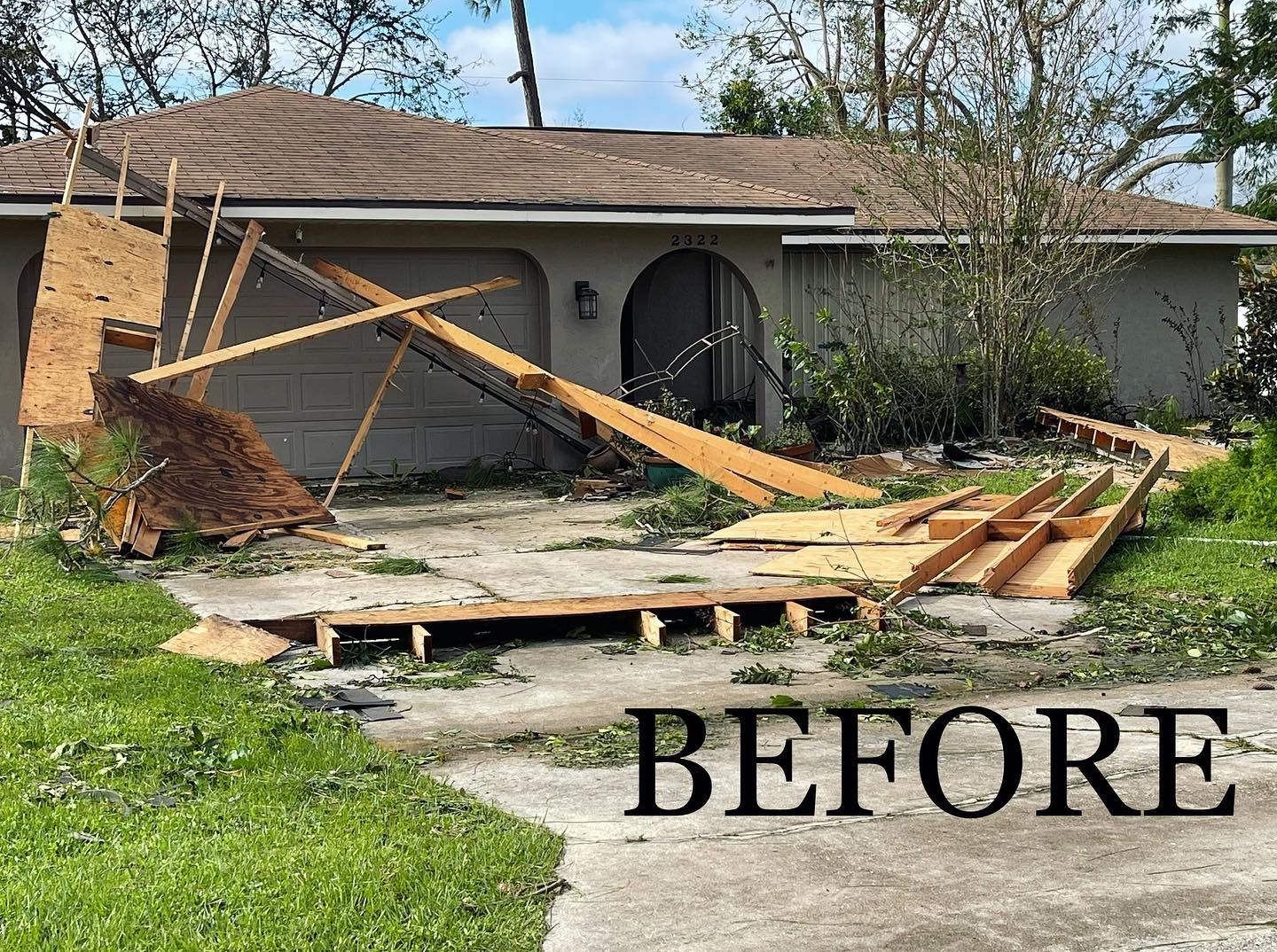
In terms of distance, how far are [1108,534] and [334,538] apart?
228 inches

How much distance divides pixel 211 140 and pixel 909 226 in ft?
28.8

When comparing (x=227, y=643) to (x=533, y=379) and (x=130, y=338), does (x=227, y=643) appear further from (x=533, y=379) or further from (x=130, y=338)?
(x=533, y=379)

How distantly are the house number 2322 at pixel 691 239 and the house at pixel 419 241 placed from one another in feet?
0.09

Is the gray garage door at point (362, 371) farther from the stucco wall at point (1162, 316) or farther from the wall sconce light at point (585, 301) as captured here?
the stucco wall at point (1162, 316)

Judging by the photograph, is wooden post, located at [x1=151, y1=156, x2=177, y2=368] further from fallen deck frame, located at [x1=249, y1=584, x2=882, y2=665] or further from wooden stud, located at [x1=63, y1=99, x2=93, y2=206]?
fallen deck frame, located at [x1=249, y1=584, x2=882, y2=665]

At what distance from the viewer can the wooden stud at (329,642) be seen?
7.09m

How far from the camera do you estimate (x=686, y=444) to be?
12984 mm

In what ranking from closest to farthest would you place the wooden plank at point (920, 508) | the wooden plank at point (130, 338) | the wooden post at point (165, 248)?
the wooden plank at point (920, 508)
the wooden plank at point (130, 338)
the wooden post at point (165, 248)

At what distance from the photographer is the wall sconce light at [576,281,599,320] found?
16406 millimetres

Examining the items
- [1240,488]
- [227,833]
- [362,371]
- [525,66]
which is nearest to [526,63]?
[525,66]

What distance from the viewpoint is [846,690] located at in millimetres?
6469

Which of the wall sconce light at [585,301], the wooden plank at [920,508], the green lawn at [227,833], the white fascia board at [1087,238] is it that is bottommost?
the green lawn at [227,833]

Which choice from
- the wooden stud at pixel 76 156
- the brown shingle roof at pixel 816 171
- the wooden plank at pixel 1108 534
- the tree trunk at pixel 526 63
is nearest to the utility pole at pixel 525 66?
the tree trunk at pixel 526 63

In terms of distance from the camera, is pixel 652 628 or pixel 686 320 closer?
pixel 652 628
